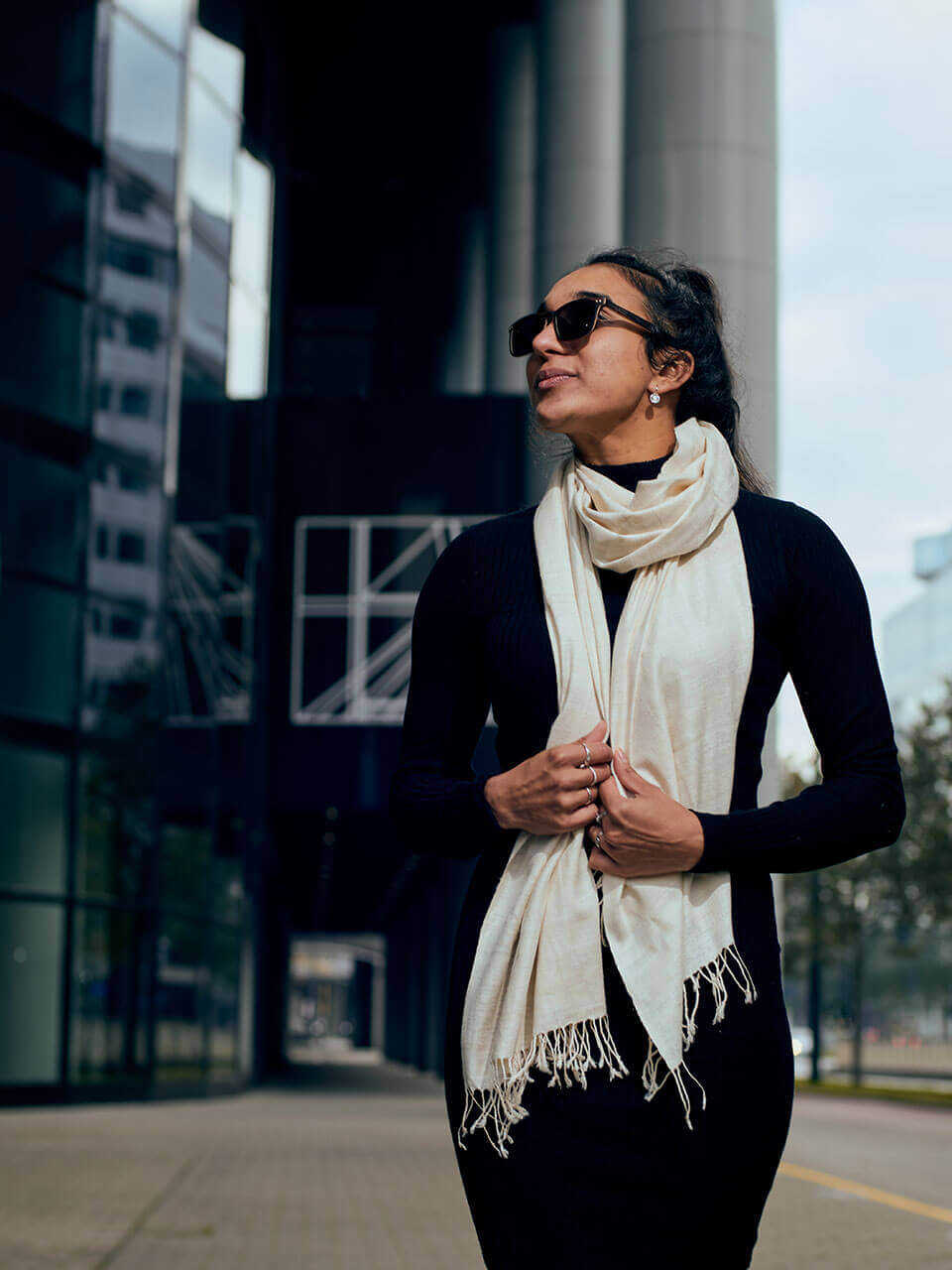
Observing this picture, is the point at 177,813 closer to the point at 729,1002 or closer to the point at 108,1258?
the point at 108,1258

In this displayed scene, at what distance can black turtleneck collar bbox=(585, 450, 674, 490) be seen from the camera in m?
2.30

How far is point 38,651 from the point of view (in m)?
20.8

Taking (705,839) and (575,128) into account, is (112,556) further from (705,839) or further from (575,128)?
(705,839)

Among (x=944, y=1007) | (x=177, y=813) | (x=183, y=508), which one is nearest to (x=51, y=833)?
(x=177, y=813)

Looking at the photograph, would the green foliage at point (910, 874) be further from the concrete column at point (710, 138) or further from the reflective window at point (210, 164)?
the concrete column at point (710, 138)

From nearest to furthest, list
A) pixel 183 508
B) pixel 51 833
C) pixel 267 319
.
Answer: pixel 51 833
pixel 183 508
pixel 267 319

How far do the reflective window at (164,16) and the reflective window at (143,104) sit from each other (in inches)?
8.7

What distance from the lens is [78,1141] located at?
15586 millimetres

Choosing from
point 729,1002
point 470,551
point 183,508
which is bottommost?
point 729,1002

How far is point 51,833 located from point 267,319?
9.34 m

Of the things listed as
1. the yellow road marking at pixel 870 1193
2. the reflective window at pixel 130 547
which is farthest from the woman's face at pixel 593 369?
the reflective window at pixel 130 547

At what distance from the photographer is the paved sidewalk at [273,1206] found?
847 centimetres

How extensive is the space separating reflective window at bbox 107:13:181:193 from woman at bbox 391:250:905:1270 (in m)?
21.3

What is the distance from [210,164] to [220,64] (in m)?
1.52
